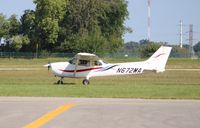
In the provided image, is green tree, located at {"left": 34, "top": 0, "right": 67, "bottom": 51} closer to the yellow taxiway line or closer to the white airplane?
the white airplane

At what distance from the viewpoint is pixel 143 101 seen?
1978cm

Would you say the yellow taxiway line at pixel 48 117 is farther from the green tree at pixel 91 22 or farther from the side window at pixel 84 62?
the green tree at pixel 91 22

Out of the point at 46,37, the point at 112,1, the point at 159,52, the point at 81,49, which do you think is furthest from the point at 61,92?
the point at 112,1

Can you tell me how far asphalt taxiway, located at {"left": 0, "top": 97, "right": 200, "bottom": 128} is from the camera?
1273 centimetres

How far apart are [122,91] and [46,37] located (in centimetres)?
7448

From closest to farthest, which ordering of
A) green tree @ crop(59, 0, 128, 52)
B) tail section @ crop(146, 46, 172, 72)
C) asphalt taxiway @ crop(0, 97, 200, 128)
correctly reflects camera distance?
asphalt taxiway @ crop(0, 97, 200, 128) → tail section @ crop(146, 46, 172, 72) → green tree @ crop(59, 0, 128, 52)

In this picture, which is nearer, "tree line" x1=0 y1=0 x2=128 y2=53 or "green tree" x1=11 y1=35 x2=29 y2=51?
"tree line" x1=0 y1=0 x2=128 y2=53

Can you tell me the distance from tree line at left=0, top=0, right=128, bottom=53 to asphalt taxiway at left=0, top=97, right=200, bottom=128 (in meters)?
72.7

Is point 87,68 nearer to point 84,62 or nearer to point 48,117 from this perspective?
point 84,62

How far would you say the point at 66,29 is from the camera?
9875cm

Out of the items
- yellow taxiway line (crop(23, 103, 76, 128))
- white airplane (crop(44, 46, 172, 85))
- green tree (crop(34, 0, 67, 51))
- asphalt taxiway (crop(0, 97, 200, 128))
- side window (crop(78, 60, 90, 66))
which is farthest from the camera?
green tree (crop(34, 0, 67, 51))

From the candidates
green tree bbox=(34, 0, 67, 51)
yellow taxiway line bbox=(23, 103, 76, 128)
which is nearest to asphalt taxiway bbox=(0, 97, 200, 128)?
yellow taxiway line bbox=(23, 103, 76, 128)

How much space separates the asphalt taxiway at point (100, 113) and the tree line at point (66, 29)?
72657 mm

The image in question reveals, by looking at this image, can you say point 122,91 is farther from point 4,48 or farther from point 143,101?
point 4,48
